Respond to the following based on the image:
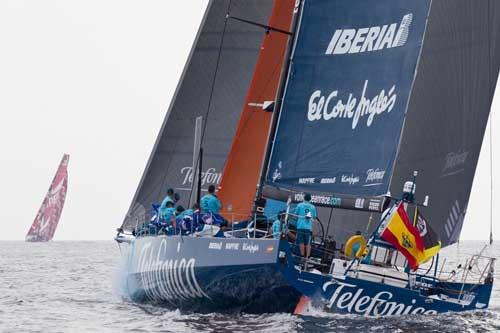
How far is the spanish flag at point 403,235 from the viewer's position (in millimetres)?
16734

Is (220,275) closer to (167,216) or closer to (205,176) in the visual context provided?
(167,216)

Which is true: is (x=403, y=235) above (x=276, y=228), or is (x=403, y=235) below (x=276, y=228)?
above

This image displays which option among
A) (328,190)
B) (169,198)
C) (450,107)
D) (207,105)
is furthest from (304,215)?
(207,105)

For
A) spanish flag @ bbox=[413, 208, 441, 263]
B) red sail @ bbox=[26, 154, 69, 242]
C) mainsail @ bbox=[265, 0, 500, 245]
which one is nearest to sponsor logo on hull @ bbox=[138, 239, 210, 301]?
mainsail @ bbox=[265, 0, 500, 245]

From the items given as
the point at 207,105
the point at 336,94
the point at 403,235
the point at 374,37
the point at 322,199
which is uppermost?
the point at 374,37

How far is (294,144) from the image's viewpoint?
1767 centimetres

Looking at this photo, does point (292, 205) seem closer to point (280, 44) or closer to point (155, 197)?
point (280, 44)

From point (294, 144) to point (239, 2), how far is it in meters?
7.41

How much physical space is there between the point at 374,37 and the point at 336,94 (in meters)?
1.01

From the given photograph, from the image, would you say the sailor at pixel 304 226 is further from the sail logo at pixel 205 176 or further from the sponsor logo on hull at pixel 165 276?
the sail logo at pixel 205 176

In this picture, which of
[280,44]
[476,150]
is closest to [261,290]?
[280,44]

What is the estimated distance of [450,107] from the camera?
21.5m

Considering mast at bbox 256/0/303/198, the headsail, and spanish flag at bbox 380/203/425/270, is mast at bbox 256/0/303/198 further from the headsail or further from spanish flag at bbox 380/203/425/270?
spanish flag at bbox 380/203/425/270

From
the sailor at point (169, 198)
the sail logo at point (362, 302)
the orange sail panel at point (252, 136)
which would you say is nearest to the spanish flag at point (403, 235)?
the sail logo at point (362, 302)
